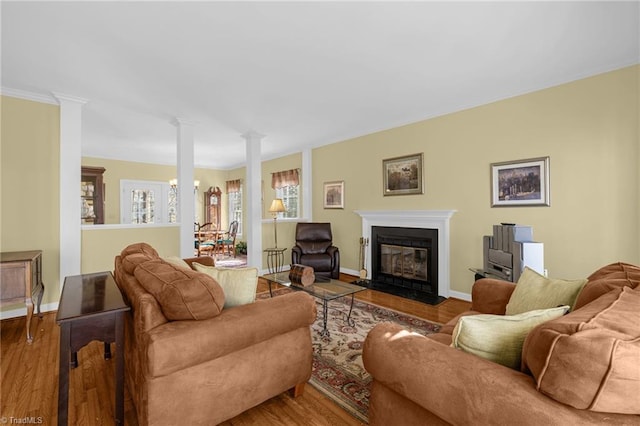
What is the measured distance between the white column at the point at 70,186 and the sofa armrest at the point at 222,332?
309 cm

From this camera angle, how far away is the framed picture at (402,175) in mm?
4254

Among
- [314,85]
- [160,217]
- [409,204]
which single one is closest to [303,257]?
[409,204]

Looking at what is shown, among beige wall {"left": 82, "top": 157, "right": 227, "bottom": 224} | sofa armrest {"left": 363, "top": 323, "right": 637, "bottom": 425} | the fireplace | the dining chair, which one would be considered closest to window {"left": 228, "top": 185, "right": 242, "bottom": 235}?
the dining chair

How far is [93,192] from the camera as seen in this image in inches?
232

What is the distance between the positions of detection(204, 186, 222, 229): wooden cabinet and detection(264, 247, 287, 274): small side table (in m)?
3.49

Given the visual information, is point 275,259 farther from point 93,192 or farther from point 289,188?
point 93,192

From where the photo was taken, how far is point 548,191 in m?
3.12

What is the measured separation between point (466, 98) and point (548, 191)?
1421 millimetres

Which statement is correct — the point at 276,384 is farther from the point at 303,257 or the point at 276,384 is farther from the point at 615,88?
the point at 615,88

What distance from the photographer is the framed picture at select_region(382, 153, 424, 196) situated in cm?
425

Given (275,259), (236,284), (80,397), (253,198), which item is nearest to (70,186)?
(253,198)

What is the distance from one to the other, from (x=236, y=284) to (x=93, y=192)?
5920mm

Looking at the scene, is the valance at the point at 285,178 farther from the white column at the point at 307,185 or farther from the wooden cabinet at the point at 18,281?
the wooden cabinet at the point at 18,281

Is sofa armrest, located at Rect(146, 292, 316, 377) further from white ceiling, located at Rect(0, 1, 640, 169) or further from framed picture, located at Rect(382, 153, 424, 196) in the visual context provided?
framed picture, located at Rect(382, 153, 424, 196)
